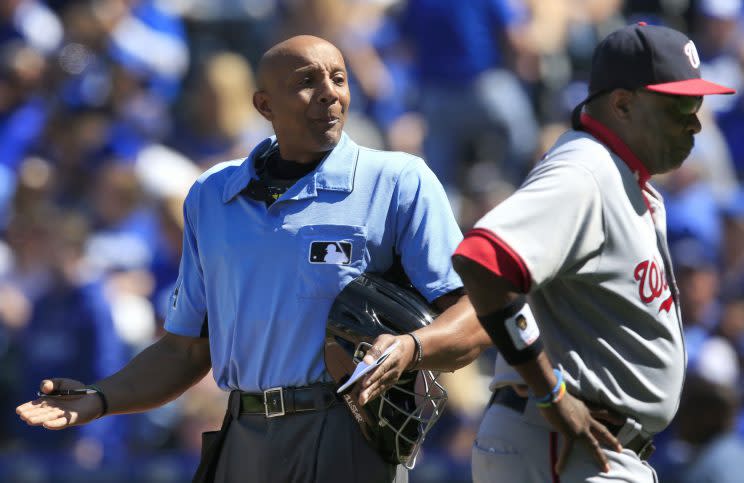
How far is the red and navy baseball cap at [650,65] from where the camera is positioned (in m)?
3.61

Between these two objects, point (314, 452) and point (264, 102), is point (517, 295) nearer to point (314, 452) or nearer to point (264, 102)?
point (314, 452)

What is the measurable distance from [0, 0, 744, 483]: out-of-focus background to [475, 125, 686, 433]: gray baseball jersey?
8.65ft

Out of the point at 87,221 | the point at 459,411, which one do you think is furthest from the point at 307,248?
the point at 87,221

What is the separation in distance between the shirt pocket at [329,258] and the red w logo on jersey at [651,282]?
818mm

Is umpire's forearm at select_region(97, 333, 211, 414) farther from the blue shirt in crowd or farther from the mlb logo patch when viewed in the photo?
the blue shirt in crowd

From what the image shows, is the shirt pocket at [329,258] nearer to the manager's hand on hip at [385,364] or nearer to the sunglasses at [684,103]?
the manager's hand on hip at [385,364]

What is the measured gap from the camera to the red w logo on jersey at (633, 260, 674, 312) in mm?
3551

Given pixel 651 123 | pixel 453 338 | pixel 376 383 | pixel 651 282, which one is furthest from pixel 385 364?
pixel 651 123

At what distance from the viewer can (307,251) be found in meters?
3.84

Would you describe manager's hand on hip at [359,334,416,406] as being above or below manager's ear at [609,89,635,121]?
below

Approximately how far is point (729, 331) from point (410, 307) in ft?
13.4

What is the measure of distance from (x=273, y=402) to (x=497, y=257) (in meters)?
0.90

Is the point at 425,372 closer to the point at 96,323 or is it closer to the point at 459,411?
the point at 459,411

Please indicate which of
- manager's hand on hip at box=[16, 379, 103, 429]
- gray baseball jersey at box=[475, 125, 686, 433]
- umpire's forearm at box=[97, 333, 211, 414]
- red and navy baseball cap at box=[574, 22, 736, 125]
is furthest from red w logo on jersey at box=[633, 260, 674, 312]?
manager's hand on hip at box=[16, 379, 103, 429]
